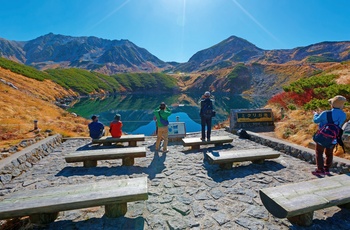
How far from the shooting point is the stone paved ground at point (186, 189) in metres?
3.99

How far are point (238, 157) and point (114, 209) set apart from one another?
410 cm

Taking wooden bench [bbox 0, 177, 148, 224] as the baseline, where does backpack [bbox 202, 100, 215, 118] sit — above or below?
above

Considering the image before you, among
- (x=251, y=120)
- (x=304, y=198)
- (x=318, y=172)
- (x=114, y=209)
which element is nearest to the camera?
(x=304, y=198)

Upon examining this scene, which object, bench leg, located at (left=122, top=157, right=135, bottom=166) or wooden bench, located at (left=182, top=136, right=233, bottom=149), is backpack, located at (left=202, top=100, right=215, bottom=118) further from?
bench leg, located at (left=122, top=157, right=135, bottom=166)

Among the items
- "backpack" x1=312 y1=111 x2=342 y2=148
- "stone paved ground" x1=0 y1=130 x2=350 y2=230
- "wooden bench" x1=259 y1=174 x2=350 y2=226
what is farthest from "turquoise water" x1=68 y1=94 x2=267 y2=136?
"wooden bench" x1=259 y1=174 x2=350 y2=226

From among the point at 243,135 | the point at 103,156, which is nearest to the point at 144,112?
the point at 243,135

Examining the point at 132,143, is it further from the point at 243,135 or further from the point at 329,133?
the point at 329,133

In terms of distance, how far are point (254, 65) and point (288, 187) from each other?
128 metres

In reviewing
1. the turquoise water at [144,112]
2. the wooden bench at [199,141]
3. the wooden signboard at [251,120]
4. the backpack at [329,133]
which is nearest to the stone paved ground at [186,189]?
the wooden bench at [199,141]

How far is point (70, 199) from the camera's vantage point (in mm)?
3812

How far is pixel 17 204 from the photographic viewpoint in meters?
3.68

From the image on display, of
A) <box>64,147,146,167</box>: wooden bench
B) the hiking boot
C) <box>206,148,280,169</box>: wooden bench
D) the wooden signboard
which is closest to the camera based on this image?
the hiking boot

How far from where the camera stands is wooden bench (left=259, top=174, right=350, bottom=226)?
3.54 m

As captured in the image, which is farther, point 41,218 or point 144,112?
point 144,112
